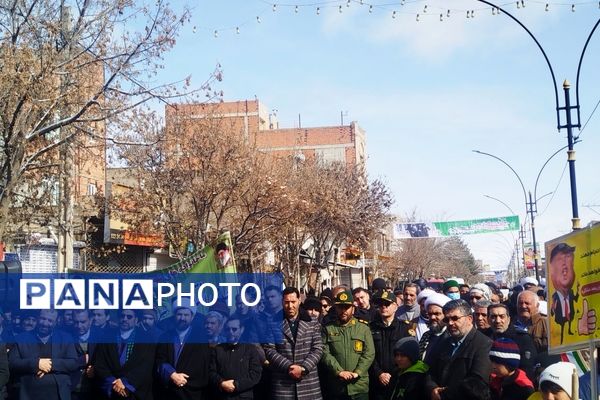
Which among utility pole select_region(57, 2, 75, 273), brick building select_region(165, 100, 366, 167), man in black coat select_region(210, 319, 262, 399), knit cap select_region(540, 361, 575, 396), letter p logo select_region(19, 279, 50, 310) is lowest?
man in black coat select_region(210, 319, 262, 399)

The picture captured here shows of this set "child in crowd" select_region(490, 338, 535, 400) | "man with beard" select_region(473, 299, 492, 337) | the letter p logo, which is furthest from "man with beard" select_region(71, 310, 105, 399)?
"child in crowd" select_region(490, 338, 535, 400)

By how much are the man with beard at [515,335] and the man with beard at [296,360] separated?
1.83 metres

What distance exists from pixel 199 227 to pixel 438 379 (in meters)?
14.4

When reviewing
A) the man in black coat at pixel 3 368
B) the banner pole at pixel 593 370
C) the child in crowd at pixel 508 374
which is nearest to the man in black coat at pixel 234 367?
the man in black coat at pixel 3 368

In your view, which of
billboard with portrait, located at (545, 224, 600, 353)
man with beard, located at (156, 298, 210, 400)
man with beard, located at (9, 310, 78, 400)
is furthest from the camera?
man with beard, located at (9, 310, 78, 400)

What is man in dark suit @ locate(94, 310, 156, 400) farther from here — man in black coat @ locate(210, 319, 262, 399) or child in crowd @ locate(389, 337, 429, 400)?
child in crowd @ locate(389, 337, 429, 400)

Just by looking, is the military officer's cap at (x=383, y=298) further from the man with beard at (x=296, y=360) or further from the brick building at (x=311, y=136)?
the brick building at (x=311, y=136)

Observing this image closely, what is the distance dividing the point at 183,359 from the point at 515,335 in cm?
330

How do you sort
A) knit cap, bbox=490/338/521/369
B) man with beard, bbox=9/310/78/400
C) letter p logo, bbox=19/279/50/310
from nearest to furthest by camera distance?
knit cap, bbox=490/338/521/369 → man with beard, bbox=9/310/78/400 → letter p logo, bbox=19/279/50/310

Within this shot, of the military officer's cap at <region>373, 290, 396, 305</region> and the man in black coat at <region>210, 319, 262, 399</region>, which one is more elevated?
the military officer's cap at <region>373, 290, 396, 305</region>

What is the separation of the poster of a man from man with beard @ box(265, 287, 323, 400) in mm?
3530

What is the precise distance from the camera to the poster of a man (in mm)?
5105

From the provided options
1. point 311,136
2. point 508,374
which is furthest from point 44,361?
point 311,136

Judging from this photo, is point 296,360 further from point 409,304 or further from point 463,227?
point 463,227
